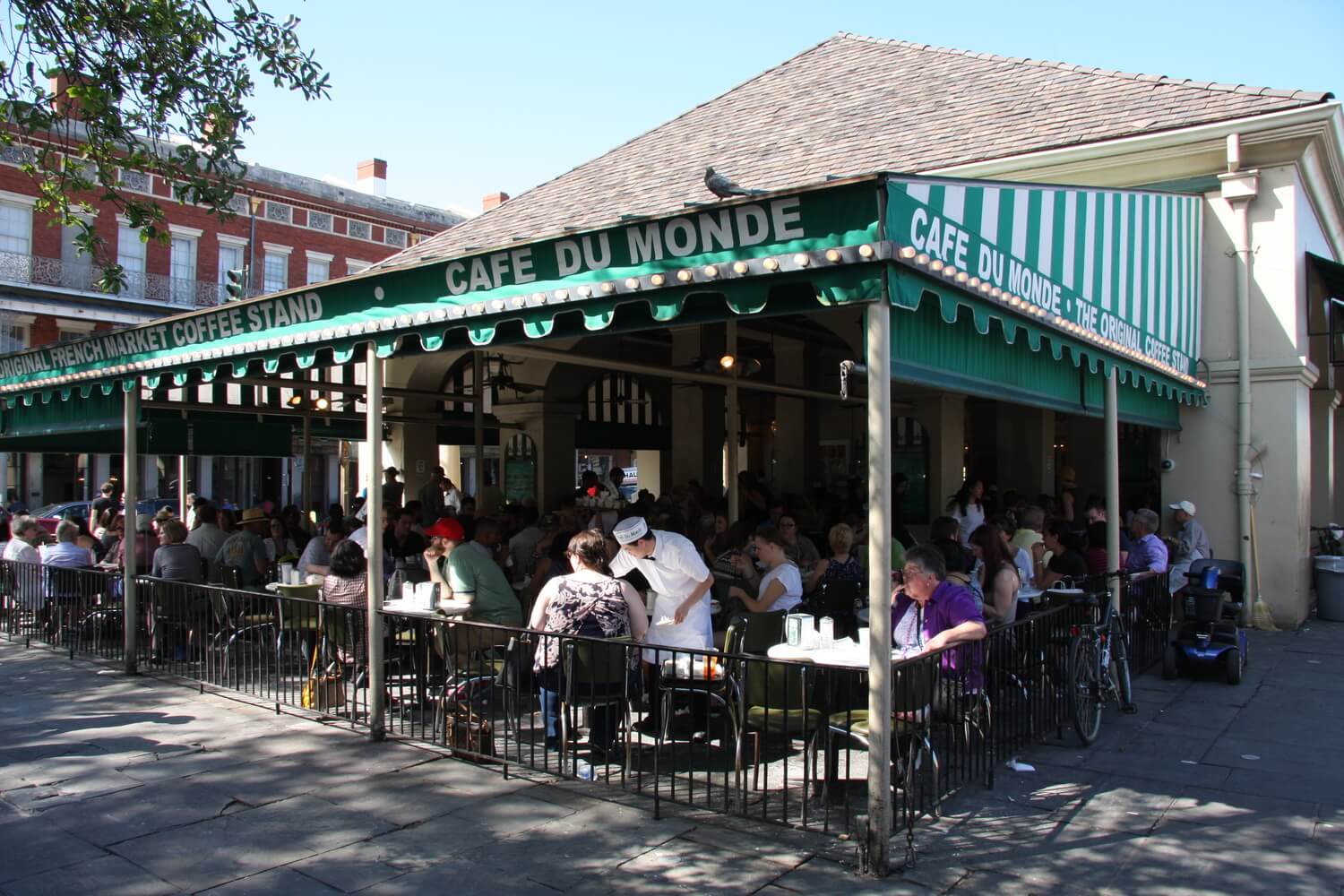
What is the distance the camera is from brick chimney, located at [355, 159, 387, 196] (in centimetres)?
3719

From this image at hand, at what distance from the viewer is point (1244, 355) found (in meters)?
10.9

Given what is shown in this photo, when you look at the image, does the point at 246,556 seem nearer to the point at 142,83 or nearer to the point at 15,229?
the point at 142,83

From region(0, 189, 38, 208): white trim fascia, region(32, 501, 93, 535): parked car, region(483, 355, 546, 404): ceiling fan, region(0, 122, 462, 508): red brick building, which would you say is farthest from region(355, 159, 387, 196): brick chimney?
region(483, 355, 546, 404): ceiling fan


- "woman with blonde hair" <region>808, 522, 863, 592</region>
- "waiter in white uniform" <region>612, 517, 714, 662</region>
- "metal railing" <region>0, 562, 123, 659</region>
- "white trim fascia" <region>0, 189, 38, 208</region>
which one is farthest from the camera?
"white trim fascia" <region>0, 189, 38, 208</region>

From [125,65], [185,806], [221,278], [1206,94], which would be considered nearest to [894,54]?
[1206,94]

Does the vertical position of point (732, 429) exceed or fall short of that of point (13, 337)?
it falls short

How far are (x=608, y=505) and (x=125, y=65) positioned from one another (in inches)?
326

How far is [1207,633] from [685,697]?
16.1 feet

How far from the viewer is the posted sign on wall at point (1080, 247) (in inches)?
184

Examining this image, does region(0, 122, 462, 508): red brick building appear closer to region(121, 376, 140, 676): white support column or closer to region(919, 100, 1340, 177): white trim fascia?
region(121, 376, 140, 676): white support column

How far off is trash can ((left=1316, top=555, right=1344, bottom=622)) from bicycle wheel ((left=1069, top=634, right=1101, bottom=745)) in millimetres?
7068

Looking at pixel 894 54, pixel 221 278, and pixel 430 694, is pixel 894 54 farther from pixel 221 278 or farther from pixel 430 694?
pixel 221 278

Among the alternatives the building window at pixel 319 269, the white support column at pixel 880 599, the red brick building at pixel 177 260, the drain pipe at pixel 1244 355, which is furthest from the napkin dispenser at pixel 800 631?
the building window at pixel 319 269

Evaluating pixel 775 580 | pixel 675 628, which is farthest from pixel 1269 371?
pixel 675 628
